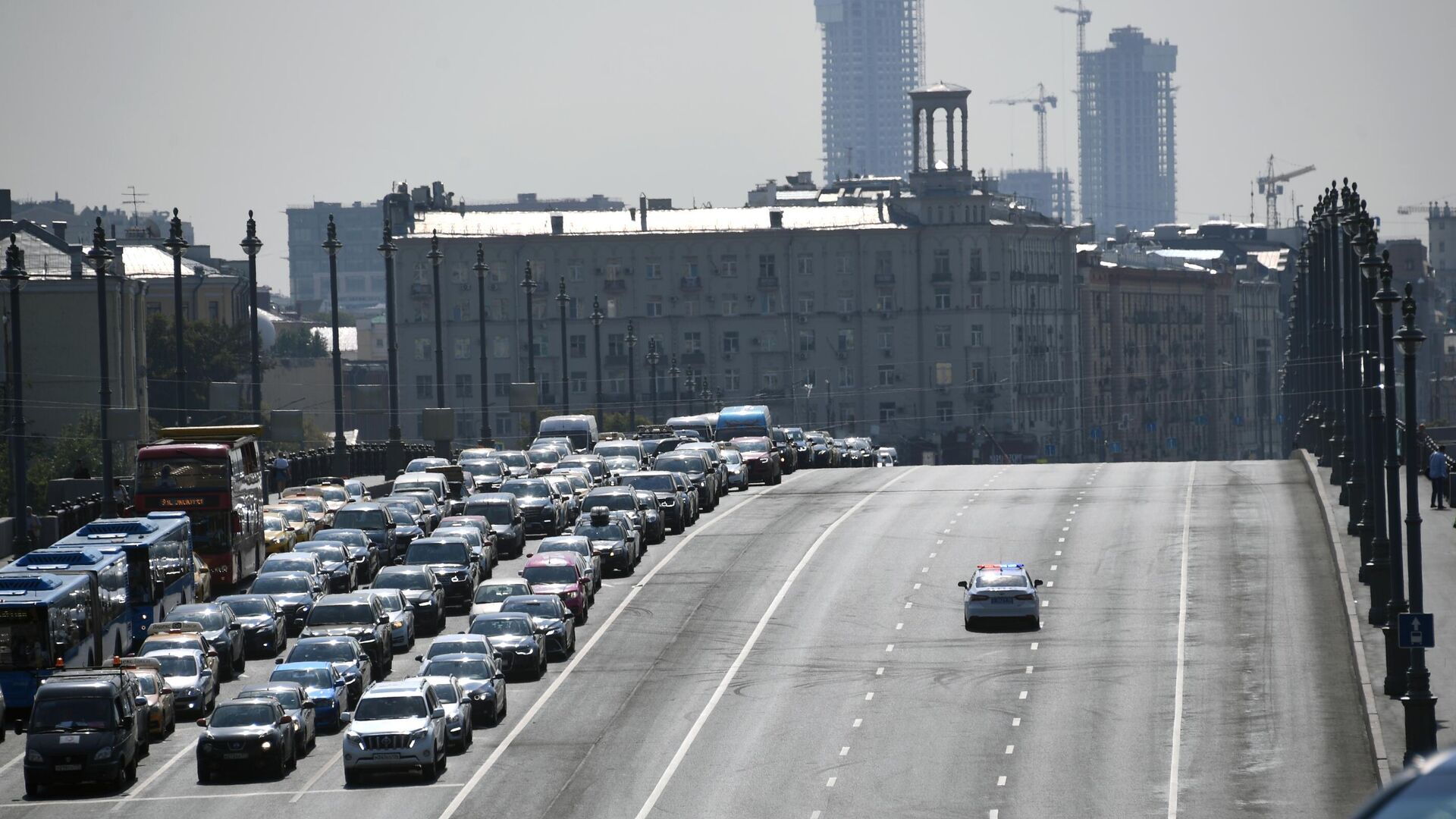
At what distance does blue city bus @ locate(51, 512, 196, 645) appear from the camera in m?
48.9

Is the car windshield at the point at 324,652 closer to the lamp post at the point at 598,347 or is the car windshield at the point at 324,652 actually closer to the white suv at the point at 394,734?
the white suv at the point at 394,734

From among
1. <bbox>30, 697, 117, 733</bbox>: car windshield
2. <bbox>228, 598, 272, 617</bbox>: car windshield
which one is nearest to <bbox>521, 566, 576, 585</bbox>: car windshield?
<bbox>228, 598, 272, 617</bbox>: car windshield

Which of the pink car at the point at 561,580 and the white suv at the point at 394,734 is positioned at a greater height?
the pink car at the point at 561,580

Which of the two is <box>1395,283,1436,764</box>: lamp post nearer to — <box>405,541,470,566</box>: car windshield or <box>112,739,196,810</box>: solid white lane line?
<box>112,739,196,810</box>: solid white lane line

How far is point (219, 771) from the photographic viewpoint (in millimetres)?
37500

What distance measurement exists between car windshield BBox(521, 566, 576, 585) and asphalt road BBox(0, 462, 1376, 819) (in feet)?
4.11

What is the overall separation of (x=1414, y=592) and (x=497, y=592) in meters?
20.0

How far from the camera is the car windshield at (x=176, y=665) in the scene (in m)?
43.3

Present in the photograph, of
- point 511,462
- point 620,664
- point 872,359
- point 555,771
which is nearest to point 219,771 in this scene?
point 555,771

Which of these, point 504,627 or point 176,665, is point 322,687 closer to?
point 176,665

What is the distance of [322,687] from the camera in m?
42.2

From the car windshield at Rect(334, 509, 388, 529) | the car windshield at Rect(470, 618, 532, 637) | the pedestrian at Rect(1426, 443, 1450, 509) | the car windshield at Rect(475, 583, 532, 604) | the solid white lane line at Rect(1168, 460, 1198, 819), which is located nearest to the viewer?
the solid white lane line at Rect(1168, 460, 1198, 819)

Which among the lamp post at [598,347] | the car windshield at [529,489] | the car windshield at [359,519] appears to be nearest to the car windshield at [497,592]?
the car windshield at [359,519]

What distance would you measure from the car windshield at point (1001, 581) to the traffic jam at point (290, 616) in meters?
0.16
